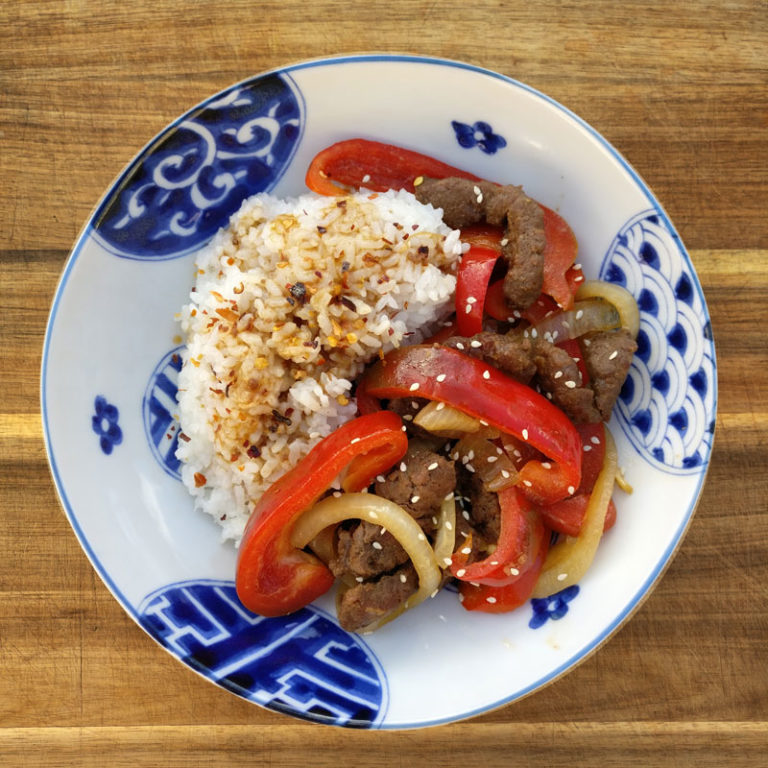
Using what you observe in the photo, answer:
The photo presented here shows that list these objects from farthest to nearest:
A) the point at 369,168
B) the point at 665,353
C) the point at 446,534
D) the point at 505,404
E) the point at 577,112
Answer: the point at 577,112 → the point at 369,168 → the point at 665,353 → the point at 446,534 → the point at 505,404

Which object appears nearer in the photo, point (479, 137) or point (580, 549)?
point (580, 549)

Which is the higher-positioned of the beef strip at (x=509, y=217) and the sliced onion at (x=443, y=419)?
the beef strip at (x=509, y=217)

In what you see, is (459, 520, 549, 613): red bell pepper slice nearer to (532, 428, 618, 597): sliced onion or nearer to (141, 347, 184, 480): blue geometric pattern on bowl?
(532, 428, 618, 597): sliced onion

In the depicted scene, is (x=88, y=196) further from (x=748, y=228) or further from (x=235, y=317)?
(x=748, y=228)

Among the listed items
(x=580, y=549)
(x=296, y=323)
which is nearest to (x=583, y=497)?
(x=580, y=549)

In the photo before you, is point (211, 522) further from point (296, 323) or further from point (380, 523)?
point (296, 323)

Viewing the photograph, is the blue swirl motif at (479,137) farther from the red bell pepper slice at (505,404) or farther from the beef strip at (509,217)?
the red bell pepper slice at (505,404)

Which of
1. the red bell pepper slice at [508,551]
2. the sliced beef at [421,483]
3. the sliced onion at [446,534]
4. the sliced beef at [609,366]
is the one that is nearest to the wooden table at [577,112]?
the sliced beef at [609,366]
